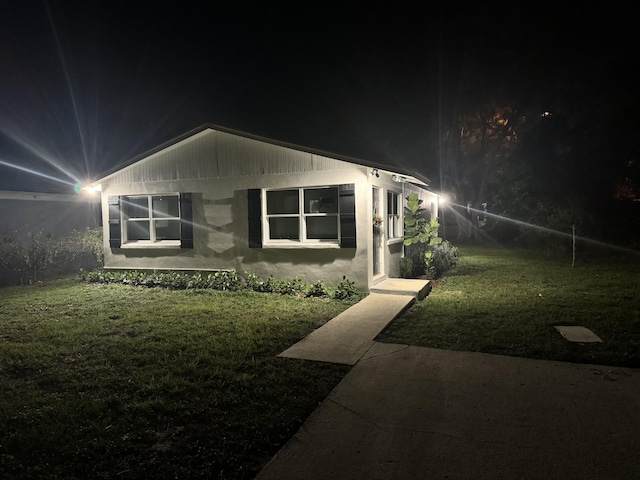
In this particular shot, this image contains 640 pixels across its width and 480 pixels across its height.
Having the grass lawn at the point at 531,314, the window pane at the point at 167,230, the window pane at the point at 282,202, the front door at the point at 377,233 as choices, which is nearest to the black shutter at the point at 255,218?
the window pane at the point at 282,202

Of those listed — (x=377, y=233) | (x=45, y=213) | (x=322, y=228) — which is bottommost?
(x=377, y=233)

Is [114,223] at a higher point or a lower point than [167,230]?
higher

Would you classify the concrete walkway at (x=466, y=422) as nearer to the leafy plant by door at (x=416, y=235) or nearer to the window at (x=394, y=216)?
the leafy plant by door at (x=416, y=235)

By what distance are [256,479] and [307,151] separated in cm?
727

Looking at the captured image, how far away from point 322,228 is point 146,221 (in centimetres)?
510

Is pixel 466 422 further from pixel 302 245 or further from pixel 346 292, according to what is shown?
pixel 302 245

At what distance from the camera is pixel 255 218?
9484 mm

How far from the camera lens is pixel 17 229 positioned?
50.0 ft

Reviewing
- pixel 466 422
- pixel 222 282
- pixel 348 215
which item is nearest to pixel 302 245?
pixel 348 215

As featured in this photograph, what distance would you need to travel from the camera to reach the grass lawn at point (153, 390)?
2785 millimetres

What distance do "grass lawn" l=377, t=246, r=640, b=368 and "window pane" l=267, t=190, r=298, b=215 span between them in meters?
4.00

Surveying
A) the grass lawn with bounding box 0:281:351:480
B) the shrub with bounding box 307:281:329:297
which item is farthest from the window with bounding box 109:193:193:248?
the shrub with bounding box 307:281:329:297

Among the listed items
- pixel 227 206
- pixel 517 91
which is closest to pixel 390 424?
pixel 227 206

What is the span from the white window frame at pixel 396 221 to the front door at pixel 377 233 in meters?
0.79
